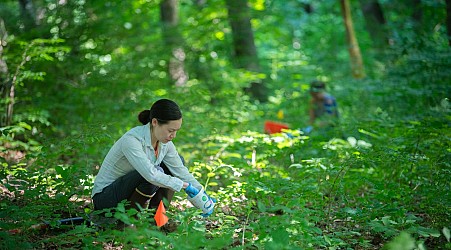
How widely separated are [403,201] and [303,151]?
1423mm

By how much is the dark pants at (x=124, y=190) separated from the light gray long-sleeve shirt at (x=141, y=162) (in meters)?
0.07

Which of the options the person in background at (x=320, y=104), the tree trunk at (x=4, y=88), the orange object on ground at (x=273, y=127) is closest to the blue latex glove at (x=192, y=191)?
the tree trunk at (x=4, y=88)

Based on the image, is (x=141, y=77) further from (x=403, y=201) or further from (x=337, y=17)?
(x=337, y=17)

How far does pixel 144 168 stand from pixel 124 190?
275 millimetres

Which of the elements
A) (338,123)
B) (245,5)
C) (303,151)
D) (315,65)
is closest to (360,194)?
(303,151)

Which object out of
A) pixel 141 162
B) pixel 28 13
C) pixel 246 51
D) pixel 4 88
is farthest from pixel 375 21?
pixel 141 162

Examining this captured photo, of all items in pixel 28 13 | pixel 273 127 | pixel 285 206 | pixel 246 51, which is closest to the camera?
pixel 285 206

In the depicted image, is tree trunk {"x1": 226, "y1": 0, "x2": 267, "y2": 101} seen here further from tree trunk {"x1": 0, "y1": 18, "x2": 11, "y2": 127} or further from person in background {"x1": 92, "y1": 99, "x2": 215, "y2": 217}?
person in background {"x1": 92, "y1": 99, "x2": 215, "y2": 217}

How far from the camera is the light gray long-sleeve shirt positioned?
3.91 metres

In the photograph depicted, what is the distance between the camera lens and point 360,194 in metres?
5.49

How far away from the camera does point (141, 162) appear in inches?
154

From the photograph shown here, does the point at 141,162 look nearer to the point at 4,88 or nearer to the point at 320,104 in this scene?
the point at 4,88

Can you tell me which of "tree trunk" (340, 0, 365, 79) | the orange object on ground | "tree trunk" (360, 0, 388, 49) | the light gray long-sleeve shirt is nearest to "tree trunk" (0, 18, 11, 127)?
the light gray long-sleeve shirt

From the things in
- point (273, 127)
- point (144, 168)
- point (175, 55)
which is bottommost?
point (273, 127)
